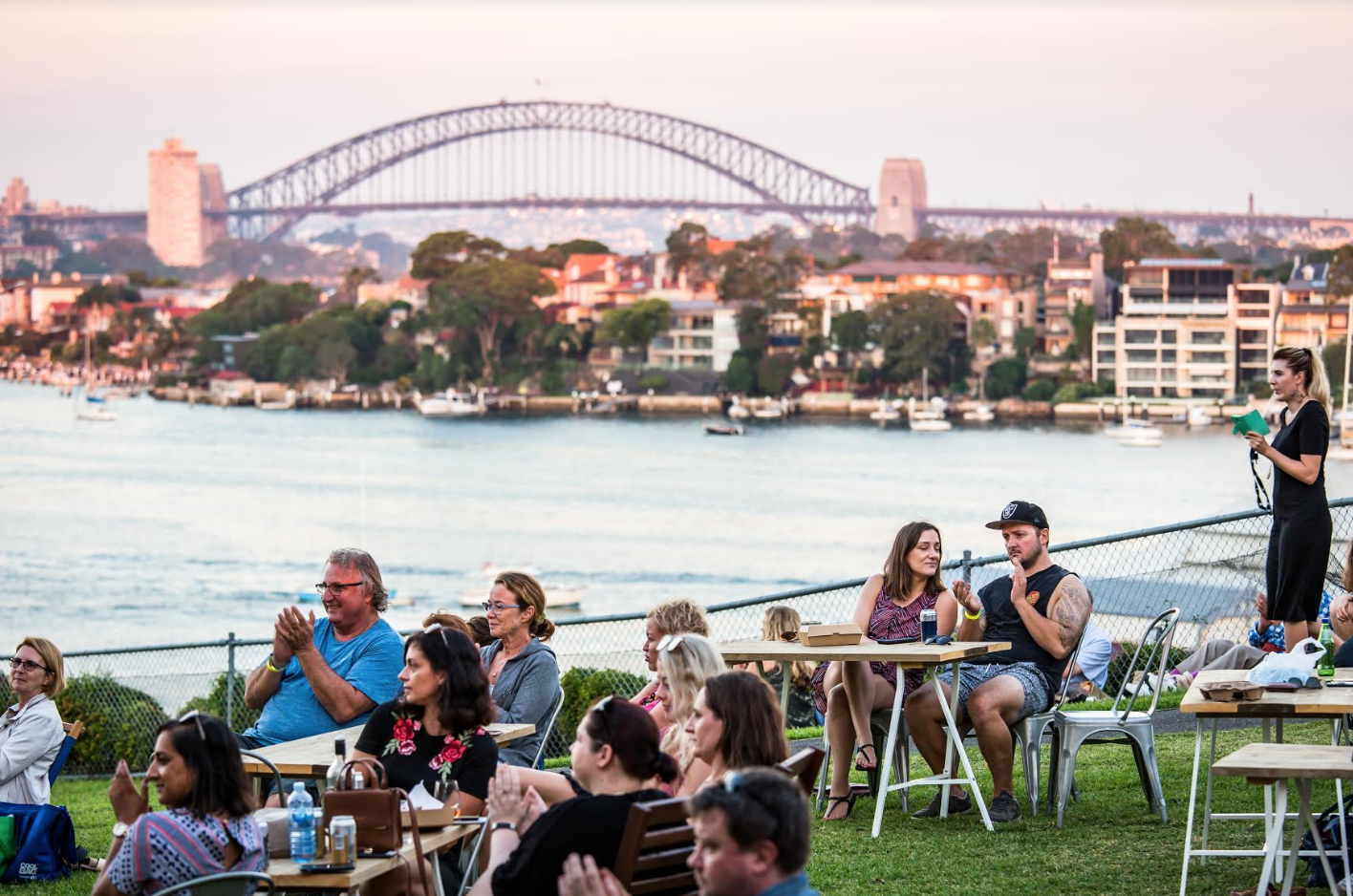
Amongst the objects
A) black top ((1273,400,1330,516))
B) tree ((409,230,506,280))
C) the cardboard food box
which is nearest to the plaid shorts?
the cardboard food box

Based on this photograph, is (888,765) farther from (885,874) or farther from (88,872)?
(88,872)

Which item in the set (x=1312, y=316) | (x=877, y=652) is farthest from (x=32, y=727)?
(x=1312, y=316)

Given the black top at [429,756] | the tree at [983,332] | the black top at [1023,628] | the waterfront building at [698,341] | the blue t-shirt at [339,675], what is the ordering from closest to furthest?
the black top at [429,756]
the blue t-shirt at [339,675]
the black top at [1023,628]
the tree at [983,332]
the waterfront building at [698,341]

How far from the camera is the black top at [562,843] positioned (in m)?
3.68

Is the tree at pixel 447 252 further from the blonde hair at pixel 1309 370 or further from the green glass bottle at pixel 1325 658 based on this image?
the green glass bottle at pixel 1325 658

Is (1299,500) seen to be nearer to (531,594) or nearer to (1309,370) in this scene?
(1309,370)

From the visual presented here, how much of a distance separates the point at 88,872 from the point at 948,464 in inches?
2828

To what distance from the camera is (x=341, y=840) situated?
383 cm

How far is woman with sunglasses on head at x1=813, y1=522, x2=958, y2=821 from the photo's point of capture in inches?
243

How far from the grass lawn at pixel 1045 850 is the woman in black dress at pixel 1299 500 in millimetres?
658

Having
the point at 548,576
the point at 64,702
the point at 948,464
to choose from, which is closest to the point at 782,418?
the point at 948,464

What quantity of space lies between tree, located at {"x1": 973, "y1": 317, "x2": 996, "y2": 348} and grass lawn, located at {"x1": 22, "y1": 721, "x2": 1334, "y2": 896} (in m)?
106

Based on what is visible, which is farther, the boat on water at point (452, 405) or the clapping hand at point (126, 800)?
the boat on water at point (452, 405)

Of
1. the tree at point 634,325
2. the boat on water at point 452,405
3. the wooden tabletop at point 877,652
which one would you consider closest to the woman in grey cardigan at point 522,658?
the wooden tabletop at point 877,652
